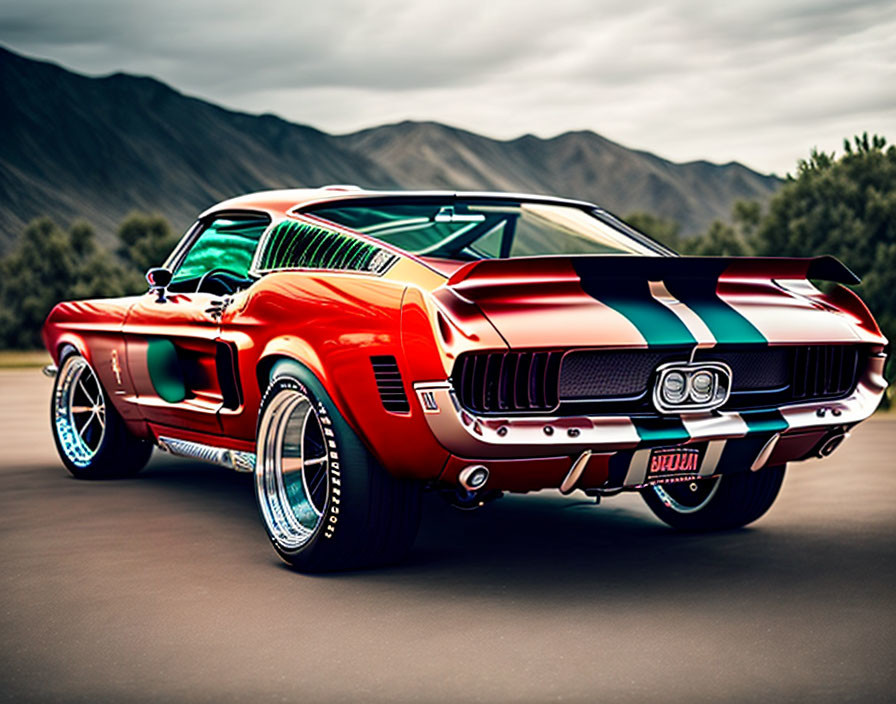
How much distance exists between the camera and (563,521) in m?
5.83

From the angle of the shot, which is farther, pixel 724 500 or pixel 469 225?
pixel 469 225

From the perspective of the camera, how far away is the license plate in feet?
13.8

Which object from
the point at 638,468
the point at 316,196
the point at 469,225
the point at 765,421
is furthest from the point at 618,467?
the point at 469,225

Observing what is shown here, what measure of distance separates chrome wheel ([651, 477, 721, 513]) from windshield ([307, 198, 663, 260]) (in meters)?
1.05

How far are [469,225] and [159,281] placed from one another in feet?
5.01

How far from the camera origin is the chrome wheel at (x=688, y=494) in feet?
18.0

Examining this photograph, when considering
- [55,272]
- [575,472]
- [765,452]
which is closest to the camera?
[575,472]

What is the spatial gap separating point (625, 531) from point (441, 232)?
164 centimetres

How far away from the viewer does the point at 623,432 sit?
4082 mm

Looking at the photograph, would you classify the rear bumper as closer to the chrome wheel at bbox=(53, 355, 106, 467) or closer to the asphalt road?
the asphalt road

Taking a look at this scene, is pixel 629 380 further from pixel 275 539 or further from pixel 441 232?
pixel 441 232

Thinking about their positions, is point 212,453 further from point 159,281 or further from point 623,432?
point 623,432

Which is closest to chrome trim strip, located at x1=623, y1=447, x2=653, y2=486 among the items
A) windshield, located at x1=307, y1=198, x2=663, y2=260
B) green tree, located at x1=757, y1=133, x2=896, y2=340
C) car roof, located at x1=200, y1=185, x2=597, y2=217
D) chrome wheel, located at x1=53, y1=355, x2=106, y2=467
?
windshield, located at x1=307, y1=198, x2=663, y2=260

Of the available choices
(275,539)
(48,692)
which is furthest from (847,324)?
(48,692)
